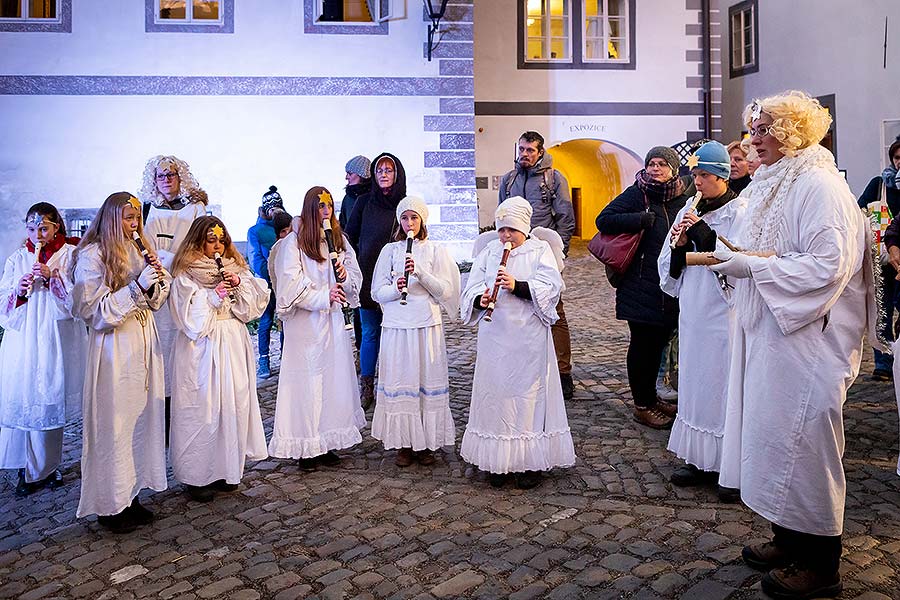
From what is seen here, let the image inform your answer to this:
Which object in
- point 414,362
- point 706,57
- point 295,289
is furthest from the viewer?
point 706,57

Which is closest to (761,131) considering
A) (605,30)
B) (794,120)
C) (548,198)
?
(794,120)

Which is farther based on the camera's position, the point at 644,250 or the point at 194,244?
the point at 644,250

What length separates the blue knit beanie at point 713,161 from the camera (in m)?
5.08

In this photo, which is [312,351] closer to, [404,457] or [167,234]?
[404,457]

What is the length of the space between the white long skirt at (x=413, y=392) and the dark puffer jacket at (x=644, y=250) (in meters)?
1.39

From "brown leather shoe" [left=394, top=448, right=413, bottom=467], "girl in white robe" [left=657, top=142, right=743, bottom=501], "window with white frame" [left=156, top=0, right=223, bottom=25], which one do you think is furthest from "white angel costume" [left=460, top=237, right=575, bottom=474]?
"window with white frame" [left=156, top=0, right=223, bottom=25]

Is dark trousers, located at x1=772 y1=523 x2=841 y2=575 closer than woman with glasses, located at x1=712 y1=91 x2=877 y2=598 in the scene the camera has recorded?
No

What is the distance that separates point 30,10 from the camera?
13750 millimetres

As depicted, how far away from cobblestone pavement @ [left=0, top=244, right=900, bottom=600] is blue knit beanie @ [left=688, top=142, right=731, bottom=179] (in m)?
1.74

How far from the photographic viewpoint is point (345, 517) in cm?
490

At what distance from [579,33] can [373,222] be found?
43.2ft

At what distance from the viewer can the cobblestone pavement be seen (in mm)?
3984

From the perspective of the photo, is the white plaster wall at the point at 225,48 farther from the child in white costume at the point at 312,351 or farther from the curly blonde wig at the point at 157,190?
→ the child in white costume at the point at 312,351

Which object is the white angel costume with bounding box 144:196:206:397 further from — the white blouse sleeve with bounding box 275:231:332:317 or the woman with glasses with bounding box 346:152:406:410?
the woman with glasses with bounding box 346:152:406:410
